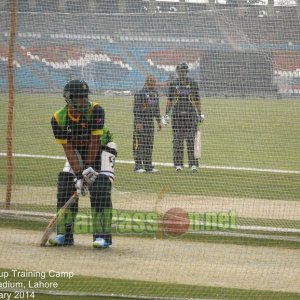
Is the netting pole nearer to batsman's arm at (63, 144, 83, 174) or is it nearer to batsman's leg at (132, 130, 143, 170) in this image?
batsman's arm at (63, 144, 83, 174)

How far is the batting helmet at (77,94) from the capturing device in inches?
348

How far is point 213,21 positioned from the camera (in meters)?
10.4

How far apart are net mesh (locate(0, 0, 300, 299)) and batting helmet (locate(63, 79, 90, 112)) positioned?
5.05 feet

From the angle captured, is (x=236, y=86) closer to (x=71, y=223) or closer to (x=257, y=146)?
(x=71, y=223)

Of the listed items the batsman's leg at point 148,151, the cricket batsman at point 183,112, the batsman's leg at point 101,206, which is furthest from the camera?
the batsman's leg at point 148,151

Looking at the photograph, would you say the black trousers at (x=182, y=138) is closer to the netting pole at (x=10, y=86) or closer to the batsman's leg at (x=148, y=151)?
the batsman's leg at (x=148, y=151)

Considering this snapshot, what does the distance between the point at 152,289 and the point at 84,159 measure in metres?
2.13

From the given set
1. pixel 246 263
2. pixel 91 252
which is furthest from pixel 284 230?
pixel 91 252

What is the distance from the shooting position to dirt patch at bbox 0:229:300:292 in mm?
8055

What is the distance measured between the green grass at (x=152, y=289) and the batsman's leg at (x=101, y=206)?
140cm

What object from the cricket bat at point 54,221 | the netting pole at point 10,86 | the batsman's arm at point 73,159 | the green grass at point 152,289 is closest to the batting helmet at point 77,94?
the batsman's arm at point 73,159

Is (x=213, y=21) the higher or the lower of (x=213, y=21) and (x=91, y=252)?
the higher

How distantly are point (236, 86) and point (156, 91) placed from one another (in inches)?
103

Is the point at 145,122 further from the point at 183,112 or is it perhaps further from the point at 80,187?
the point at 80,187
